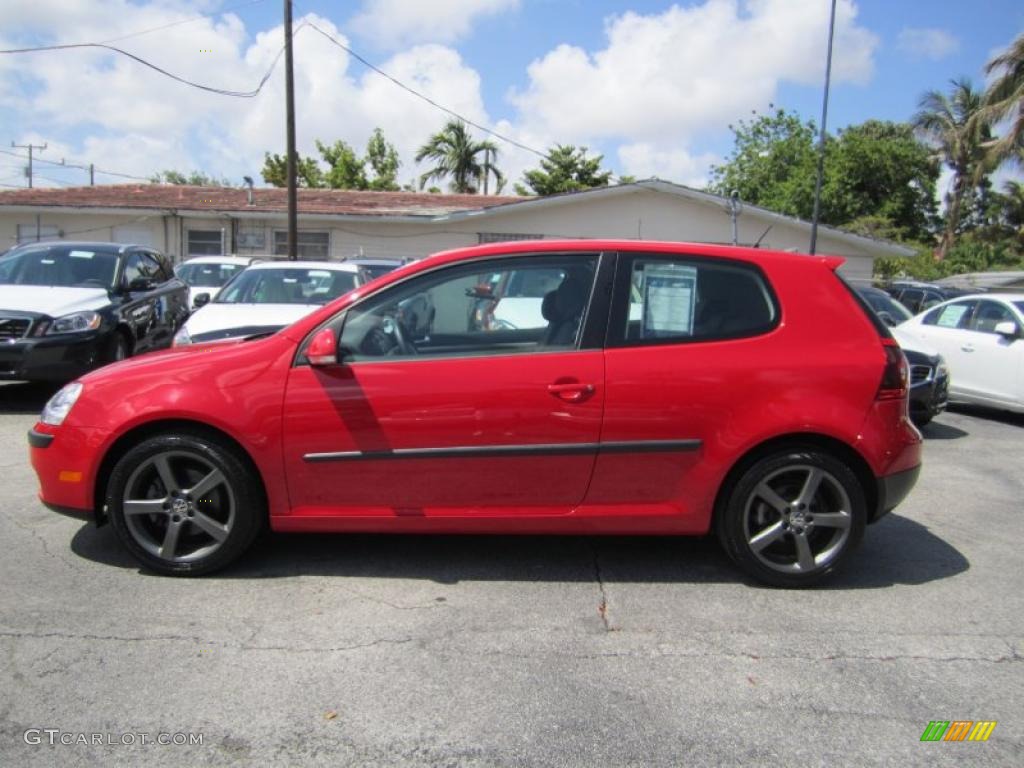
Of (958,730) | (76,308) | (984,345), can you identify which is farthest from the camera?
(984,345)

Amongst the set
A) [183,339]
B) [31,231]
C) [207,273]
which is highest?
[31,231]

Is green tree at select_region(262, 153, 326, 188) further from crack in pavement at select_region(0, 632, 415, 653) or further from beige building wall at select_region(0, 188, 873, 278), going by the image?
crack in pavement at select_region(0, 632, 415, 653)

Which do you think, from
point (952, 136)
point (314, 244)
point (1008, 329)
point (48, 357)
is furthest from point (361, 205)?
point (952, 136)

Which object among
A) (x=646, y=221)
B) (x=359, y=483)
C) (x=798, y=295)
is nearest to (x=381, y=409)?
(x=359, y=483)

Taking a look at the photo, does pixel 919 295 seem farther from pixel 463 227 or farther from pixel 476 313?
pixel 476 313

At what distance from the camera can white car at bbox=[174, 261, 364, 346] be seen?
7836 millimetres

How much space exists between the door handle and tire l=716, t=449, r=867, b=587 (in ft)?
2.91

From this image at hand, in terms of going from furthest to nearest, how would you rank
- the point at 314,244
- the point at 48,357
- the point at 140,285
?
the point at 314,244
the point at 140,285
the point at 48,357

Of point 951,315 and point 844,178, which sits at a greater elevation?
point 844,178

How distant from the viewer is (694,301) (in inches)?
159

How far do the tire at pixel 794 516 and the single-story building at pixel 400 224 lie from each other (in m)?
18.4

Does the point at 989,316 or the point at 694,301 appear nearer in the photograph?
the point at 694,301

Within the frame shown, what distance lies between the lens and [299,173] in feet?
143

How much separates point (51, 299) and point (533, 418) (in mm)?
6570
